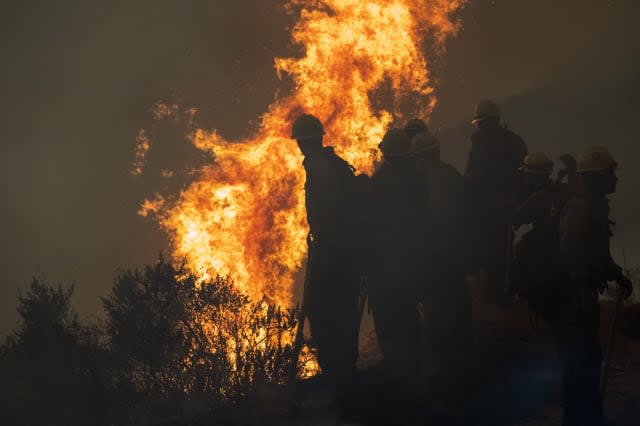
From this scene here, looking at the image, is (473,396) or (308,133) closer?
(473,396)

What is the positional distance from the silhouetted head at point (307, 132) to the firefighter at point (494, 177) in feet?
9.21

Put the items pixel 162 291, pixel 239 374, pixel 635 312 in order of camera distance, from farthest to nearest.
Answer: pixel 162 291 → pixel 635 312 → pixel 239 374

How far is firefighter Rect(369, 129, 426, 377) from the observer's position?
9.01 metres

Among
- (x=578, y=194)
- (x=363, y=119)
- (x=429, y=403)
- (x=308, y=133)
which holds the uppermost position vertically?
(x=363, y=119)

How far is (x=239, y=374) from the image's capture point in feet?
31.2

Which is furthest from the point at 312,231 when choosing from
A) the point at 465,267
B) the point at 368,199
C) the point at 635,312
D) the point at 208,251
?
the point at 208,251

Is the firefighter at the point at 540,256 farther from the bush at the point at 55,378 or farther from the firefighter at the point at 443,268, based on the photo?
the bush at the point at 55,378

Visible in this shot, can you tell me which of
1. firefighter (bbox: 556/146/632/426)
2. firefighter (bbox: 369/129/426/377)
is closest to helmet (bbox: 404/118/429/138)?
firefighter (bbox: 369/129/426/377)

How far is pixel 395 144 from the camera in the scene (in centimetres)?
908

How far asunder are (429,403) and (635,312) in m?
4.88

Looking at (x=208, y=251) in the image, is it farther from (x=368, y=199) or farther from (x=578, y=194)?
(x=578, y=194)

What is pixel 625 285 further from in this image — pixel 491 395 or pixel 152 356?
pixel 152 356

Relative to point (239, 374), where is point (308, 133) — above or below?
above

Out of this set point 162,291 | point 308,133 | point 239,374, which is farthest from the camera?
point 162,291
